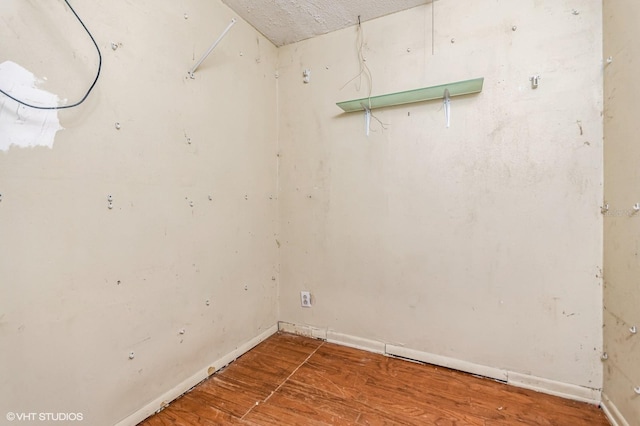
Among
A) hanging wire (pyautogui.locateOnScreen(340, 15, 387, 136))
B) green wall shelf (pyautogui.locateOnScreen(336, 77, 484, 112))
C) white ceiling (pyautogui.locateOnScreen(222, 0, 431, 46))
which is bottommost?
green wall shelf (pyautogui.locateOnScreen(336, 77, 484, 112))

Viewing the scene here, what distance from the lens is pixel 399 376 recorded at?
163cm

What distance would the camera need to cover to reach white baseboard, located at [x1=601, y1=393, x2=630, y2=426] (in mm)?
1215

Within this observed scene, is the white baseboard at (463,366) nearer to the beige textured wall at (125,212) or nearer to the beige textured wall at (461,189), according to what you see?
the beige textured wall at (461,189)

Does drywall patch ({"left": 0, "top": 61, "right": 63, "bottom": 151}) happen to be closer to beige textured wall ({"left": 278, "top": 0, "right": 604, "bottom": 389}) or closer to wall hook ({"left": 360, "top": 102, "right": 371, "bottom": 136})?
beige textured wall ({"left": 278, "top": 0, "right": 604, "bottom": 389})

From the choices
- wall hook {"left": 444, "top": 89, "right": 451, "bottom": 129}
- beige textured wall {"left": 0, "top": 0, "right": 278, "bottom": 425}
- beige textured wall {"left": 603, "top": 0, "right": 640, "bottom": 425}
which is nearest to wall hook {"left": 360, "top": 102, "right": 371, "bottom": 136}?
wall hook {"left": 444, "top": 89, "right": 451, "bottom": 129}

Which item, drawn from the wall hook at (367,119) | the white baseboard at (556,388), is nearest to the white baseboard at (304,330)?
the white baseboard at (556,388)

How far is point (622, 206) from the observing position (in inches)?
48.8

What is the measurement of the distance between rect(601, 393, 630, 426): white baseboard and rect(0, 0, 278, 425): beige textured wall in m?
1.93

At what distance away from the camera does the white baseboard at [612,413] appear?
1.21 meters

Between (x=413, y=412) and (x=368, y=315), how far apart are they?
65cm

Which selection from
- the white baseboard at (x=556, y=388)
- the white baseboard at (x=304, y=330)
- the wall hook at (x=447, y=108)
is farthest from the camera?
the white baseboard at (x=304, y=330)

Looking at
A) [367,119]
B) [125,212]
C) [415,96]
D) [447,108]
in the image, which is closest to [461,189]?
[447,108]

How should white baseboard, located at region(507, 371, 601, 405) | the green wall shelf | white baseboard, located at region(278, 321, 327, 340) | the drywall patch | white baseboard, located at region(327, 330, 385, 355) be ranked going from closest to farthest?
the drywall patch → white baseboard, located at region(507, 371, 601, 405) → the green wall shelf → white baseboard, located at region(327, 330, 385, 355) → white baseboard, located at region(278, 321, 327, 340)

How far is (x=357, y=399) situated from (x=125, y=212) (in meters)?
1.43
